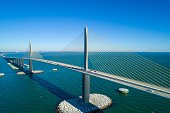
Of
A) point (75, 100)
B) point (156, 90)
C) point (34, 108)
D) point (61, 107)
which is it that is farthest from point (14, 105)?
point (156, 90)

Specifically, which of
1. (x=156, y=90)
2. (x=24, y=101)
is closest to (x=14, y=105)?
(x=24, y=101)

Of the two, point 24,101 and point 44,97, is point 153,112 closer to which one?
point 44,97

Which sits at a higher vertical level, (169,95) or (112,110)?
(169,95)

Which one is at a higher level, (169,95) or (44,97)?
(169,95)

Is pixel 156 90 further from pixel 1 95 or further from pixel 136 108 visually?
pixel 1 95

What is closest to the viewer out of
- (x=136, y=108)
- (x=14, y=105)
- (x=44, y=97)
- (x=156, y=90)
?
(x=156, y=90)

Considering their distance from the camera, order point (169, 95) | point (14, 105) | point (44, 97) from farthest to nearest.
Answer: point (44, 97) → point (14, 105) → point (169, 95)

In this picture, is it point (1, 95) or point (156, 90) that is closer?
point (156, 90)

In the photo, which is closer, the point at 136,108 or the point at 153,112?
the point at 153,112

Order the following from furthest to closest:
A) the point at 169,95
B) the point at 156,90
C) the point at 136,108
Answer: the point at 136,108
the point at 156,90
the point at 169,95

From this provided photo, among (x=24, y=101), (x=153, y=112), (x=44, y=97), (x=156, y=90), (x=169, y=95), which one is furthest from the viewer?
(x=44, y=97)
